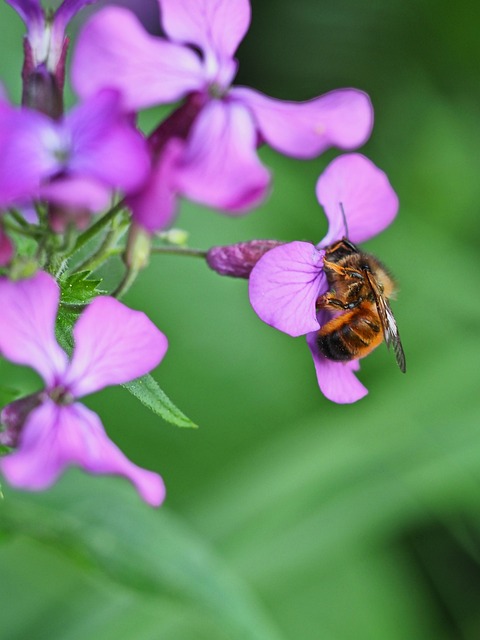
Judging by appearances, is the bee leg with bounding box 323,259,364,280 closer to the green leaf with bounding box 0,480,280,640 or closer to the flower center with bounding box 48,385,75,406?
the flower center with bounding box 48,385,75,406

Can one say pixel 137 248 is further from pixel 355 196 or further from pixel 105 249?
pixel 355 196

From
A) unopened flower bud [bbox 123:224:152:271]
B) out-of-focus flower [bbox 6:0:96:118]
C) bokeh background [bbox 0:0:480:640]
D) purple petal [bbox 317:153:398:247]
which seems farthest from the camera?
bokeh background [bbox 0:0:480:640]

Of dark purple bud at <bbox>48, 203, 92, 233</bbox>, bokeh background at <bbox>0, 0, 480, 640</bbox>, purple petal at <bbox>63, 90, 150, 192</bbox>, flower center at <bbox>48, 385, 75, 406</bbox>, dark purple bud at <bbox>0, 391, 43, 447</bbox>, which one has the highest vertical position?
purple petal at <bbox>63, 90, 150, 192</bbox>

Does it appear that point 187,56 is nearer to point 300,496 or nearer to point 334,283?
point 334,283

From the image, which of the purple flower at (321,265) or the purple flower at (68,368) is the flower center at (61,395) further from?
the purple flower at (321,265)

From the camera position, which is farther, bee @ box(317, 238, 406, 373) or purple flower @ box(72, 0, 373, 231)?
bee @ box(317, 238, 406, 373)

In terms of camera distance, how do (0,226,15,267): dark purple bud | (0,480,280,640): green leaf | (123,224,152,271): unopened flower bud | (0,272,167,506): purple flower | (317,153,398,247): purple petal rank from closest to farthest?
(0,272,167,506): purple flower, (0,226,15,267): dark purple bud, (123,224,152,271): unopened flower bud, (317,153,398,247): purple petal, (0,480,280,640): green leaf

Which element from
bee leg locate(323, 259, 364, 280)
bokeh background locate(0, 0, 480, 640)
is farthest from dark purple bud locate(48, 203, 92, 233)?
bokeh background locate(0, 0, 480, 640)
